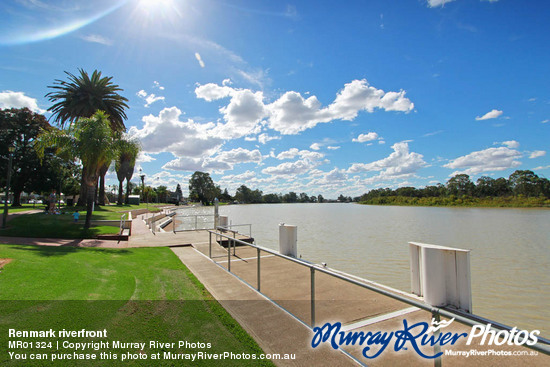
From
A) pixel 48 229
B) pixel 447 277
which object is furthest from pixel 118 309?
pixel 48 229

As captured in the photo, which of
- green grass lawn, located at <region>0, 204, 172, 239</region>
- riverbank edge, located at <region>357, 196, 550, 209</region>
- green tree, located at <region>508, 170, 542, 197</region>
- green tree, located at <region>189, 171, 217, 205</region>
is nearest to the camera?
green grass lawn, located at <region>0, 204, 172, 239</region>

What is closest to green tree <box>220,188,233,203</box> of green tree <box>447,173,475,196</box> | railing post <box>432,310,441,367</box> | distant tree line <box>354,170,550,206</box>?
distant tree line <box>354,170,550,206</box>

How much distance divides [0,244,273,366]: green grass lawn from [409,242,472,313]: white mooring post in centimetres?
387

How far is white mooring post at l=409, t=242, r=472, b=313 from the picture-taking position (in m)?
5.28

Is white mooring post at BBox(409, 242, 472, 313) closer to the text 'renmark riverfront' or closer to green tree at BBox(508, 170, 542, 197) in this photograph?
the text 'renmark riverfront'

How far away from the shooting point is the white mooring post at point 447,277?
5281 millimetres

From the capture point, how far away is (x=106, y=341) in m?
3.63

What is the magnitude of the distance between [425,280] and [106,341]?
18.8 ft

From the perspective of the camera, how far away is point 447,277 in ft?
17.9

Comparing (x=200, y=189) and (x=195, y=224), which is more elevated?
(x=200, y=189)

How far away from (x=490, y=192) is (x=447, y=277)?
433 feet

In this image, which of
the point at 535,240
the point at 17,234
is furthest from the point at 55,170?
the point at 535,240

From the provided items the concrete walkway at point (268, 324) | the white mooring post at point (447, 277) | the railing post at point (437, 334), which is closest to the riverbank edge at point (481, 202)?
the white mooring post at point (447, 277)

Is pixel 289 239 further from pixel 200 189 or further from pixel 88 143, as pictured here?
pixel 200 189
